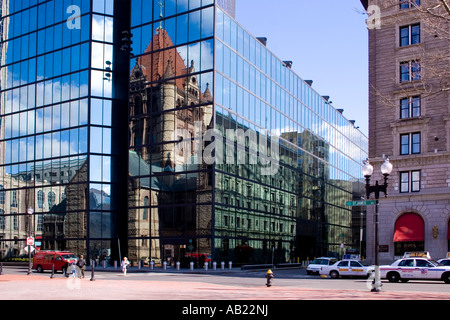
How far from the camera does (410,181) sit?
48.8 metres

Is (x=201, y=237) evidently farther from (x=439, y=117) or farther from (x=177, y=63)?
(x=439, y=117)

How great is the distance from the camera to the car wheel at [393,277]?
3406 centimetres

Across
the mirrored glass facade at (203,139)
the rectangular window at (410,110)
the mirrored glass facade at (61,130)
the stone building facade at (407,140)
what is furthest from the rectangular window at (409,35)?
the mirrored glass facade at (61,130)

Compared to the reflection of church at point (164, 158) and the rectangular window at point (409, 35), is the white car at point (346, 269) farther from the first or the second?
the rectangular window at point (409, 35)

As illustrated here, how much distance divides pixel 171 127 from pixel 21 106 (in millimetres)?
23426

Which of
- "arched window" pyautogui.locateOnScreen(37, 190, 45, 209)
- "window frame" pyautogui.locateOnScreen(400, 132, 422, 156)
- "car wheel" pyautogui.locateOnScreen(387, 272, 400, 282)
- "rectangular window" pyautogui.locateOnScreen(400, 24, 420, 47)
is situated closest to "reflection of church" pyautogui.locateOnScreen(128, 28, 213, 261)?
"arched window" pyautogui.locateOnScreen(37, 190, 45, 209)

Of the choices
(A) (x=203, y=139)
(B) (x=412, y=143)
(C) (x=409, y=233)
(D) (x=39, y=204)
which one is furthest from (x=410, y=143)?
(D) (x=39, y=204)

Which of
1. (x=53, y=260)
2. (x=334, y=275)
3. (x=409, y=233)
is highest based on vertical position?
(x=409, y=233)

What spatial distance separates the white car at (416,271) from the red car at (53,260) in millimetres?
24224

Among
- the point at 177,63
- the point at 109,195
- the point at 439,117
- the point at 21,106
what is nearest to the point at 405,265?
the point at 439,117

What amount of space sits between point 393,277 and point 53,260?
27.0m

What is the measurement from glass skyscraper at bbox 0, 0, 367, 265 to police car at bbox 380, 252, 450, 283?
23026 millimetres

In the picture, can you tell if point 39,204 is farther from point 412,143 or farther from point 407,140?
point 412,143

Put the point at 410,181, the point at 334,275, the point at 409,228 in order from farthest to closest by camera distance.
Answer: the point at 410,181
the point at 409,228
the point at 334,275
